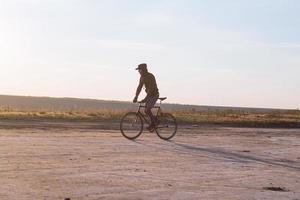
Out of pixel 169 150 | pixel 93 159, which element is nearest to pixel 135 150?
pixel 169 150

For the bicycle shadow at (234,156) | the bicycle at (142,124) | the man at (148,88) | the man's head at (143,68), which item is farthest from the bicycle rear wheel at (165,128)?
the bicycle shadow at (234,156)

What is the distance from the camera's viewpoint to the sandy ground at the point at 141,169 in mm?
11695

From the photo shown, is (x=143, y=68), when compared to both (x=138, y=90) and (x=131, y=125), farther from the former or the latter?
(x=131, y=125)

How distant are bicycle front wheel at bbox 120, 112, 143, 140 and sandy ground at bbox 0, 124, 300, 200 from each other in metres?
0.93

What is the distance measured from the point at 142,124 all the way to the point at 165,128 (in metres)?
0.83

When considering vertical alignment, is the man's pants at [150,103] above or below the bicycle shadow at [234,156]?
above

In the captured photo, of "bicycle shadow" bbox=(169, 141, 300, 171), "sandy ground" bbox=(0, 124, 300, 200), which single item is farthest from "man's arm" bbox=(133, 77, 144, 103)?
"bicycle shadow" bbox=(169, 141, 300, 171)

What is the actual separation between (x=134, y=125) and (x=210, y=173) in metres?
9.85

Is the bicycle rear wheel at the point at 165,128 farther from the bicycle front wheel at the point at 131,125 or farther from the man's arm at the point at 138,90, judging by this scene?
the man's arm at the point at 138,90

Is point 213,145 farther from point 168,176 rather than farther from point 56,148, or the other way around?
point 168,176

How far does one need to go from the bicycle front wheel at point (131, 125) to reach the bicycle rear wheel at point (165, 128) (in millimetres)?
640

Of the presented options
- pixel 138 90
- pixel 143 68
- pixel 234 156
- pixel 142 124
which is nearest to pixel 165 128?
pixel 142 124

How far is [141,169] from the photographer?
14773mm

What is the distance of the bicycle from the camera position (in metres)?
24.1
